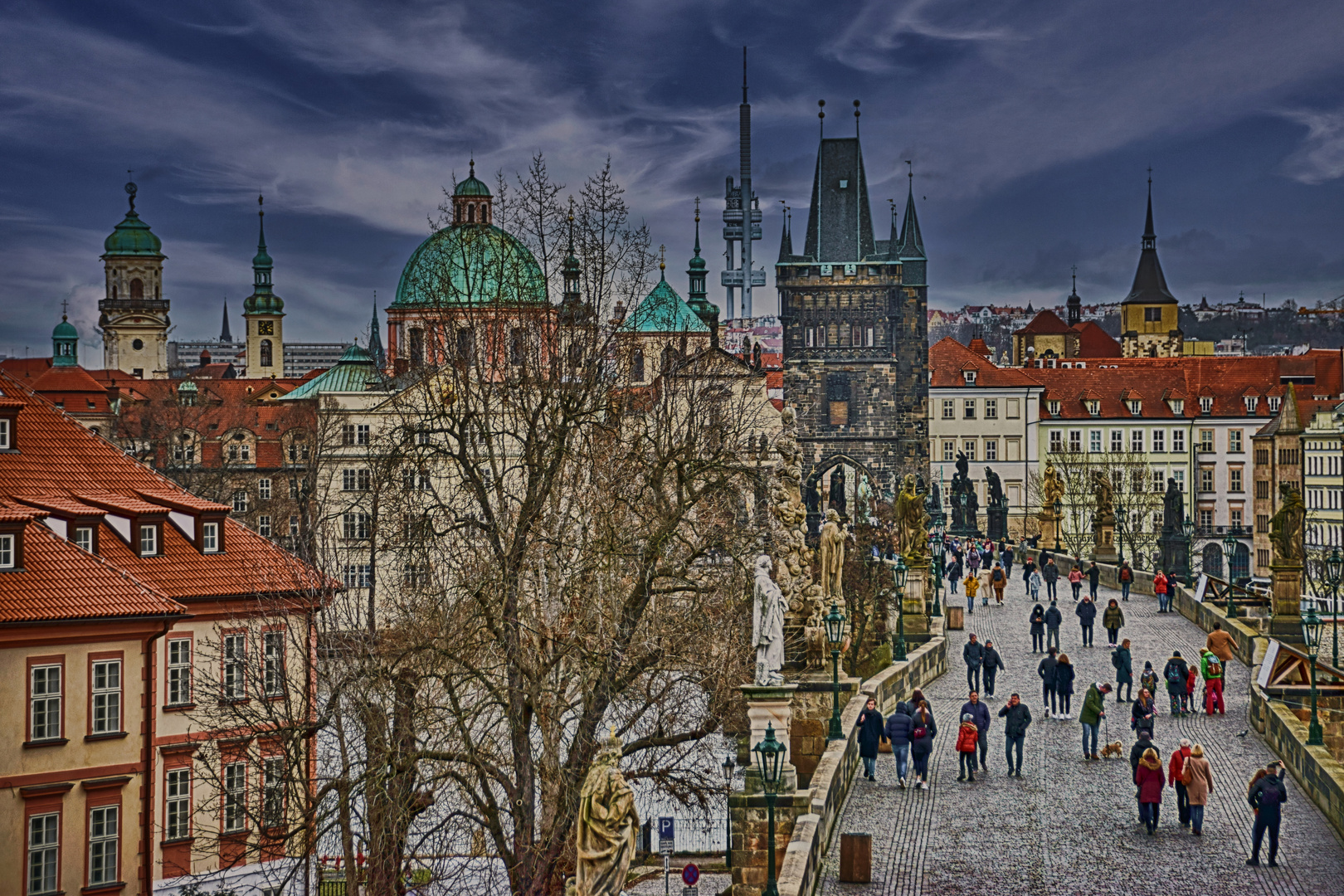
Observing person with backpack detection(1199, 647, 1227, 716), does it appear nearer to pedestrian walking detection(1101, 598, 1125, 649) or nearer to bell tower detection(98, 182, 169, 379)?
pedestrian walking detection(1101, 598, 1125, 649)

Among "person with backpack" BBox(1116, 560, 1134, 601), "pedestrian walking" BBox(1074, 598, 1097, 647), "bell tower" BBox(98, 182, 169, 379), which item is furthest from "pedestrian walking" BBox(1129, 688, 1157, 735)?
"bell tower" BBox(98, 182, 169, 379)

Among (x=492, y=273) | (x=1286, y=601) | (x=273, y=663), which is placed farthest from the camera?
(x=1286, y=601)

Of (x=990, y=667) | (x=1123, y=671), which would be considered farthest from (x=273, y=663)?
(x=1123, y=671)

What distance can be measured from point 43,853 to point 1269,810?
18876mm

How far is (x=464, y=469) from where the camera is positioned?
24359 millimetres

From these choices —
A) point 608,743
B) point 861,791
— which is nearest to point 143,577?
point 861,791

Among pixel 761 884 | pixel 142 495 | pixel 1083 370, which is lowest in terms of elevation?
pixel 761 884

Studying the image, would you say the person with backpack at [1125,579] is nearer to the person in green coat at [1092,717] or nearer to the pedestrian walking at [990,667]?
the pedestrian walking at [990,667]

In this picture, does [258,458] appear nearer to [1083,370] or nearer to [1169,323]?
[1083,370]

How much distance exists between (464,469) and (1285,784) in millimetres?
11645

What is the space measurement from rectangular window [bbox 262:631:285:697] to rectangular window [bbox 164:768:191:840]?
2208mm

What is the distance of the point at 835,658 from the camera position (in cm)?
2375

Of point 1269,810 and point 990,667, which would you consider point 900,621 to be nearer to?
point 990,667

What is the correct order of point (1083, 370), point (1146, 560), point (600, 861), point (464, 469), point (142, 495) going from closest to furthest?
point (600, 861) → point (464, 469) → point (142, 495) → point (1146, 560) → point (1083, 370)
